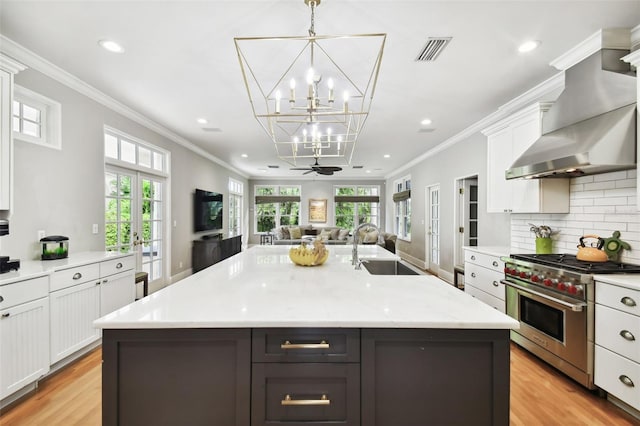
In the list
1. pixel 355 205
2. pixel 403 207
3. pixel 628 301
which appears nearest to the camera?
pixel 628 301

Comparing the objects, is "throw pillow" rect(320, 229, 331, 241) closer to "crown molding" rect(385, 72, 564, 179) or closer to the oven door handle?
"crown molding" rect(385, 72, 564, 179)

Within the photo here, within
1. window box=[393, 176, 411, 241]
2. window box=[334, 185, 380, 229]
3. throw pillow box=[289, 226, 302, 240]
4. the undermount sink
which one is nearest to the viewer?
the undermount sink

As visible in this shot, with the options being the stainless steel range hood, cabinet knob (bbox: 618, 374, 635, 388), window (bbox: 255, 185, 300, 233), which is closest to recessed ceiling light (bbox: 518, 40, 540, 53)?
the stainless steel range hood

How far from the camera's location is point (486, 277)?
10.5 feet

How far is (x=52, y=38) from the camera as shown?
7.48 feet

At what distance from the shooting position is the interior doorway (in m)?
5.14

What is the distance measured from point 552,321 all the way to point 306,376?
2279mm

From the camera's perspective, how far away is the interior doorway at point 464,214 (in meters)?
5.14

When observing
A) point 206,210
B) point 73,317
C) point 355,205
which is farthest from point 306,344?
point 355,205

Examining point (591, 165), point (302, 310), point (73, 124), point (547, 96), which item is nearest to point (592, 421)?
point (591, 165)

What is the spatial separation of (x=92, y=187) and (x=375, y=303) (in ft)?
11.4

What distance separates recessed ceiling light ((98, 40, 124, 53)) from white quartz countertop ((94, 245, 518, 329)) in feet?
6.72

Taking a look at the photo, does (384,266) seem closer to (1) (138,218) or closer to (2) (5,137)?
(2) (5,137)

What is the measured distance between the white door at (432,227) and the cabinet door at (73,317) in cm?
574
